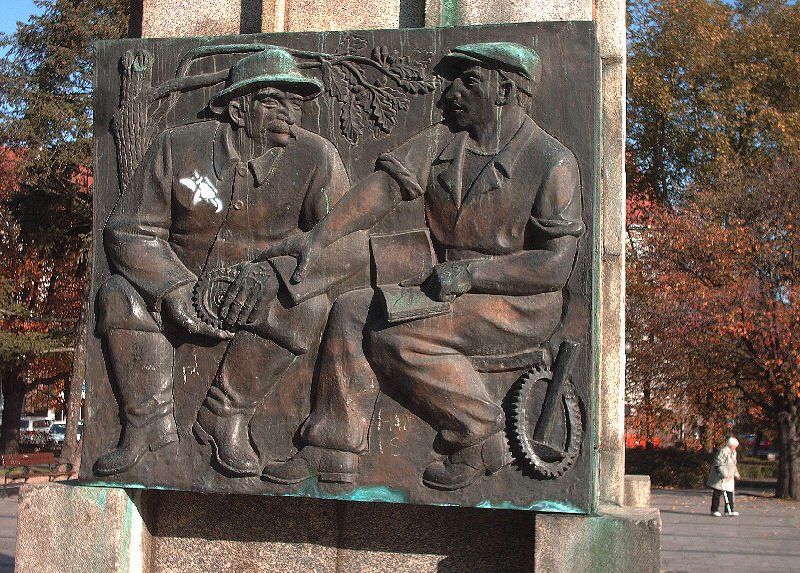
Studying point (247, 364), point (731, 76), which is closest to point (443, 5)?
point (247, 364)

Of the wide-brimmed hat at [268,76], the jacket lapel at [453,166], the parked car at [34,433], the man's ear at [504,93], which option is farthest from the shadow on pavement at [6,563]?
the parked car at [34,433]

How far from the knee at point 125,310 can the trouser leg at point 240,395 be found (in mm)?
431

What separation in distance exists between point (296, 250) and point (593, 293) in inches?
54.4

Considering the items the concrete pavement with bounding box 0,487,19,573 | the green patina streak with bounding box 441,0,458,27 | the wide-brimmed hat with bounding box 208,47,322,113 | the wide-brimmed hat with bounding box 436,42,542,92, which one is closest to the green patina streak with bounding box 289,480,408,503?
the wide-brimmed hat with bounding box 208,47,322,113

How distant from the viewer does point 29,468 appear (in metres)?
24.4

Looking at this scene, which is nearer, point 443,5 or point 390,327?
point 390,327

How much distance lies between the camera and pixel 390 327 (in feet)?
15.7

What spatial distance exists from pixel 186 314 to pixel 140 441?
65 cm

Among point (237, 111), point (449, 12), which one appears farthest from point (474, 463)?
point (449, 12)

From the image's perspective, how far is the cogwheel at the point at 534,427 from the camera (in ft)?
15.2

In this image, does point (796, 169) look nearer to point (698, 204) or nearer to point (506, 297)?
point (698, 204)

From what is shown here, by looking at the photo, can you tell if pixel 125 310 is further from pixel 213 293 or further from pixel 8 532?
pixel 8 532

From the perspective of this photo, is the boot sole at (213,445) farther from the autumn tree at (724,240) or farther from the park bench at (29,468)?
the autumn tree at (724,240)

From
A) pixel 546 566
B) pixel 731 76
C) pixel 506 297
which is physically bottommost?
pixel 546 566
